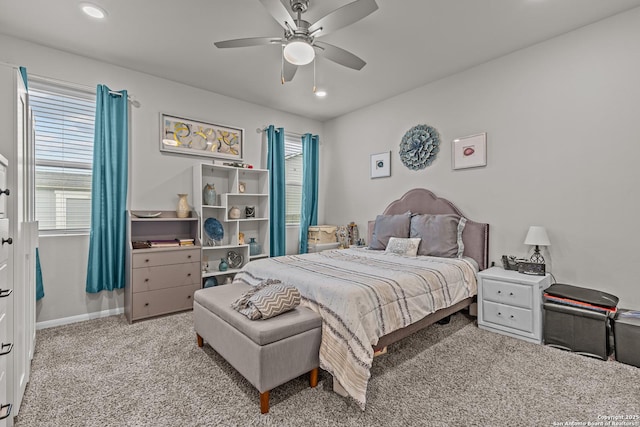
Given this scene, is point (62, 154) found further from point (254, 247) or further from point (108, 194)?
point (254, 247)

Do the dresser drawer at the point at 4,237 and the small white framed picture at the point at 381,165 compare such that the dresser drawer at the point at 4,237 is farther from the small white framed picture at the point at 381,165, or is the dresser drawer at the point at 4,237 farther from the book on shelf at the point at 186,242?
the small white framed picture at the point at 381,165

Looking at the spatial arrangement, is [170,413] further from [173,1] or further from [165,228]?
[173,1]

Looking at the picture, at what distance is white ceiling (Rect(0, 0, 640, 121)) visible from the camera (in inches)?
97.1

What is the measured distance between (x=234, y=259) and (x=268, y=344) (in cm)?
262

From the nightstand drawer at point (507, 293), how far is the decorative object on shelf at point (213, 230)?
318 cm

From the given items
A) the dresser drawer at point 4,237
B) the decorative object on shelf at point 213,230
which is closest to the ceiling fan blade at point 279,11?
the dresser drawer at point 4,237

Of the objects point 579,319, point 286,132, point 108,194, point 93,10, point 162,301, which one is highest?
point 93,10

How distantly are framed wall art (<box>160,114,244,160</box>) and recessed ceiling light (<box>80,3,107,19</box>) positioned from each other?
4.16 feet

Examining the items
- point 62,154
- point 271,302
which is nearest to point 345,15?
point 271,302

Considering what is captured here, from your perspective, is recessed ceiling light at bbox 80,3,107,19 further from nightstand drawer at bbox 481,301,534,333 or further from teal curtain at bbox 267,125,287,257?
nightstand drawer at bbox 481,301,534,333

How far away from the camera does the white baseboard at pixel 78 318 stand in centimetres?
308

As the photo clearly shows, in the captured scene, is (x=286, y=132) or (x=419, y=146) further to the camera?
(x=286, y=132)

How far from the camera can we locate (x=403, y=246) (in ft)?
11.6

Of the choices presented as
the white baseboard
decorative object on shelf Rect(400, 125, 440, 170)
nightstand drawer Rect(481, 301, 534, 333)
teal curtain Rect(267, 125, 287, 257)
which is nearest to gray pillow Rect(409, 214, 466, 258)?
nightstand drawer Rect(481, 301, 534, 333)
